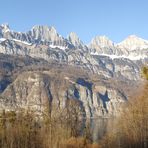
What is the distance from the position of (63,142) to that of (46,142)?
4277mm

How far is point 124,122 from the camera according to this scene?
10181 centimetres

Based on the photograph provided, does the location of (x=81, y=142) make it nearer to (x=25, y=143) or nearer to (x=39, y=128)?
(x=25, y=143)

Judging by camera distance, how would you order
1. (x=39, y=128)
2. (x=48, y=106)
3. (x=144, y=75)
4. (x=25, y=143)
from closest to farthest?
(x=144, y=75)
(x=48, y=106)
(x=25, y=143)
(x=39, y=128)

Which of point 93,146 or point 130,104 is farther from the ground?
point 130,104

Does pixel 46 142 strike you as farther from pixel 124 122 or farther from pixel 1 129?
pixel 124 122

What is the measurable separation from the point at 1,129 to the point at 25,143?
7.60 m

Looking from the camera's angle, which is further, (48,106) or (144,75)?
(48,106)

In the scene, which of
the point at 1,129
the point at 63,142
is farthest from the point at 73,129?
the point at 1,129

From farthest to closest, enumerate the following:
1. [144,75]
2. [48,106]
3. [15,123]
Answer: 1. [15,123]
2. [48,106]
3. [144,75]

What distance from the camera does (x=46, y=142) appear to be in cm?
10194

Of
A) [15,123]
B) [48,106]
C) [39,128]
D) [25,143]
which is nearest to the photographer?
[48,106]

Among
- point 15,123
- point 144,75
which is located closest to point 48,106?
point 15,123

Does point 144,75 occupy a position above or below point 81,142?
above

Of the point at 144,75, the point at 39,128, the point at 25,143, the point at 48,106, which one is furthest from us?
the point at 39,128
